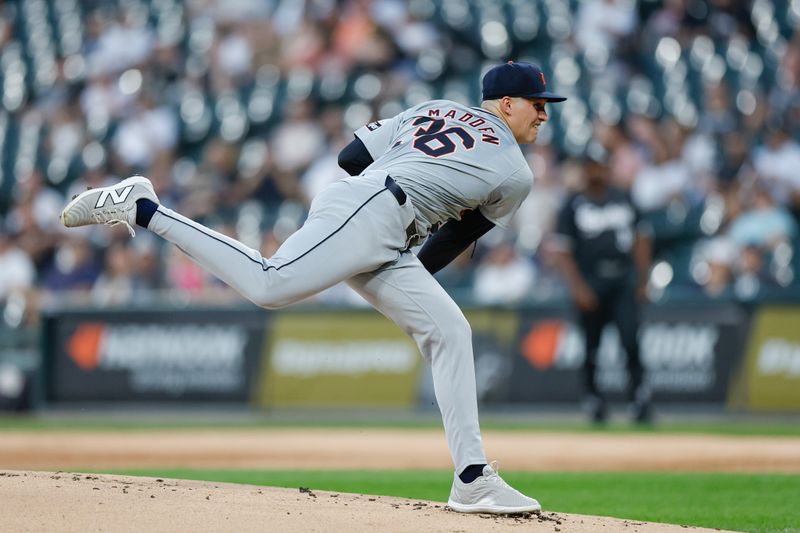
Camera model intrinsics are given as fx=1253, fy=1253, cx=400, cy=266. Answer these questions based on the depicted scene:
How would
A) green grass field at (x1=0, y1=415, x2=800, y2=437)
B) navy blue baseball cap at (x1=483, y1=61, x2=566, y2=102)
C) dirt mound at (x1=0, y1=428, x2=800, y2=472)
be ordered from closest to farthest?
1. navy blue baseball cap at (x1=483, y1=61, x2=566, y2=102)
2. dirt mound at (x1=0, y1=428, x2=800, y2=472)
3. green grass field at (x1=0, y1=415, x2=800, y2=437)

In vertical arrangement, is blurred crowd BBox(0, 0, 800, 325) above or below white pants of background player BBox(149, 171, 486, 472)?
above

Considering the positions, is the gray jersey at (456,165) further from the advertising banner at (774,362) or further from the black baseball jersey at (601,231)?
the advertising banner at (774,362)

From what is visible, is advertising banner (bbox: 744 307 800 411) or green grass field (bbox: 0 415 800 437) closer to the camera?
green grass field (bbox: 0 415 800 437)

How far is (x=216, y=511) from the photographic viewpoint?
4.57 metres

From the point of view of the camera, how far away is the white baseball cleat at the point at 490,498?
4855mm

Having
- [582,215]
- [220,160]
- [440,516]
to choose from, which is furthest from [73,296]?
[440,516]

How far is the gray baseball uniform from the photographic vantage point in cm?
488

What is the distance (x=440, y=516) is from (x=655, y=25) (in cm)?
1106

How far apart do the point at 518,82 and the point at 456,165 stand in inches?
17.9

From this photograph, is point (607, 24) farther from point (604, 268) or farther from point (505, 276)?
point (604, 268)

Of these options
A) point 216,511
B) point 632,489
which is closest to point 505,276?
point 632,489

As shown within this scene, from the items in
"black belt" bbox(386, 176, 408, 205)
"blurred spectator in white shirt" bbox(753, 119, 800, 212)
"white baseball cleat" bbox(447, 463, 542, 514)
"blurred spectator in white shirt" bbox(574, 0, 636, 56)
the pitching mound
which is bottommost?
the pitching mound

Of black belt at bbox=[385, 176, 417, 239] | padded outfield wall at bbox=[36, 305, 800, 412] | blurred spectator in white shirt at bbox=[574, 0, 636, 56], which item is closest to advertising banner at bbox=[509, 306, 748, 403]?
padded outfield wall at bbox=[36, 305, 800, 412]

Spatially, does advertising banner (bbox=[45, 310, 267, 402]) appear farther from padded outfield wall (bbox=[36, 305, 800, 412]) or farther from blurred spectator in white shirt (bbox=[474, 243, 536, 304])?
blurred spectator in white shirt (bbox=[474, 243, 536, 304])
